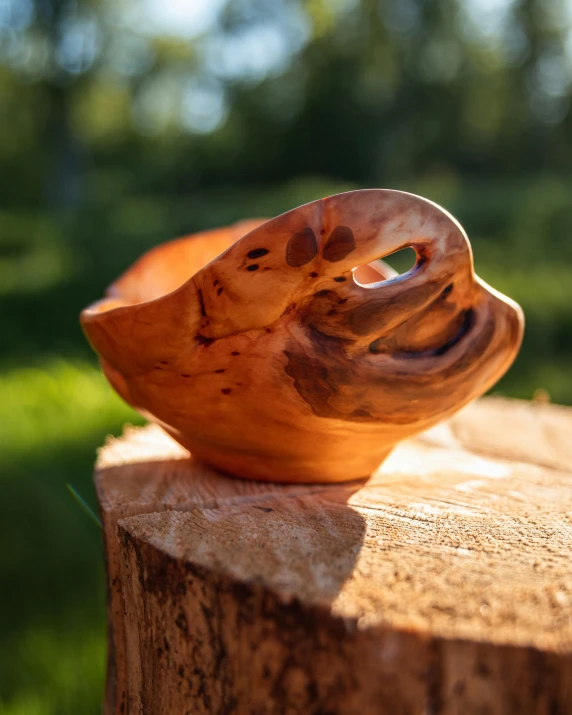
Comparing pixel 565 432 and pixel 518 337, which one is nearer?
pixel 518 337

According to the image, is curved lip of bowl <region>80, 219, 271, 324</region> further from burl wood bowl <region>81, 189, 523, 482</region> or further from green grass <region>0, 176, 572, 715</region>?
green grass <region>0, 176, 572, 715</region>

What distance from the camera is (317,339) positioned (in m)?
0.75

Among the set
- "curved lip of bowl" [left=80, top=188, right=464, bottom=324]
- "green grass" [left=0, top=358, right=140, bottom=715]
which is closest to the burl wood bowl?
"curved lip of bowl" [left=80, top=188, right=464, bottom=324]

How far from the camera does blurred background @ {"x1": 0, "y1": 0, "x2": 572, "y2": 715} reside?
2.02 metres

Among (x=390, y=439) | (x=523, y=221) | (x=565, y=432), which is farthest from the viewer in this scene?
(x=523, y=221)

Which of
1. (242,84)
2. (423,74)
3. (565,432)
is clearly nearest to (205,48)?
(242,84)

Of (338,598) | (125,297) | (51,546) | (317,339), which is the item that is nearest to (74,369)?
(51,546)

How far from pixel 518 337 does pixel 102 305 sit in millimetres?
563

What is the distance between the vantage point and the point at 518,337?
0.85 meters

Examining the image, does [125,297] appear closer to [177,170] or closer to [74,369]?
[74,369]

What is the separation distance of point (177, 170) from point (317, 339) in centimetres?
1105

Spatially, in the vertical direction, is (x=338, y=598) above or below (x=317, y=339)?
below

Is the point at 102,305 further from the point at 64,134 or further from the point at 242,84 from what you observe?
the point at 242,84

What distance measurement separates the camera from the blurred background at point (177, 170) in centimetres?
202
